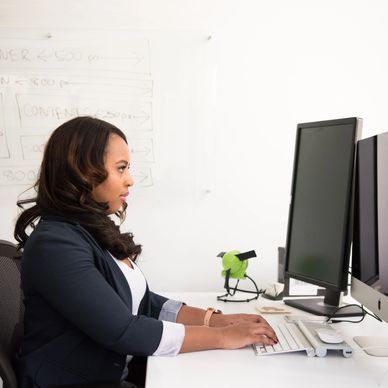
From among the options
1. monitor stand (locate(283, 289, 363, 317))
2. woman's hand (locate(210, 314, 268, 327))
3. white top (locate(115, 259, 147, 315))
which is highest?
white top (locate(115, 259, 147, 315))

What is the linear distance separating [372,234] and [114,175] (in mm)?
680

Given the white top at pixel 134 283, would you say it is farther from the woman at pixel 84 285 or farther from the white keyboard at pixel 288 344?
the white keyboard at pixel 288 344

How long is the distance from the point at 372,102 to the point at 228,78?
0.77 metres

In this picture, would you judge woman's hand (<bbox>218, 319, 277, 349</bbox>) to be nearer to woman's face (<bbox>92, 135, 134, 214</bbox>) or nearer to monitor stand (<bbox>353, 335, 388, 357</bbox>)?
monitor stand (<bbox>353, 335, 388, 357</bbox>)

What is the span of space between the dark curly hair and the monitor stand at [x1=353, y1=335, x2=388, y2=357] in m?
0.70

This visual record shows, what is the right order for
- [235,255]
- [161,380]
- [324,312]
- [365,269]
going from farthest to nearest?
1. [235,255]
2. [324,312]
3. [365,269]
4. [161,380]

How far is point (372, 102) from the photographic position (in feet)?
8.89

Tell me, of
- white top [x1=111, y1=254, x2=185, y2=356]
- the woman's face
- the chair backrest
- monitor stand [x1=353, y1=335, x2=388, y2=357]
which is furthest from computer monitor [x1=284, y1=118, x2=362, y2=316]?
the chair backrest

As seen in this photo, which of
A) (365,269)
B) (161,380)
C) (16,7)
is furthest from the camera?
(16,7)

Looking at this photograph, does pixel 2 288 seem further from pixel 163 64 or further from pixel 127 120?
pixel 163 64

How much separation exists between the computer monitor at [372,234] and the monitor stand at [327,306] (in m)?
0.20

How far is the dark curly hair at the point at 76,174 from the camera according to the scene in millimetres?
1292

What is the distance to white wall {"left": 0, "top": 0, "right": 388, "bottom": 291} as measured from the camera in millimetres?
2658

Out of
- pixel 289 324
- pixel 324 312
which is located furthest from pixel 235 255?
pixel 289 324
